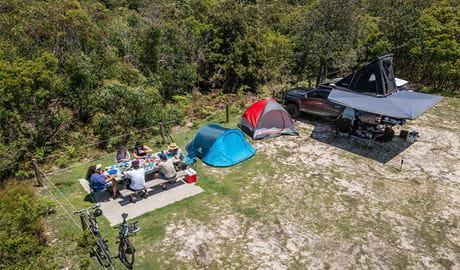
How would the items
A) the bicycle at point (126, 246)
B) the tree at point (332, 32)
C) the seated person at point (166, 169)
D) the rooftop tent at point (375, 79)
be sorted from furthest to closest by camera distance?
the tree at point (332, 32)
the rooftop tent at point (375, 79)
the seated person at point (166, 169)
the bicycle at point (126, 246)

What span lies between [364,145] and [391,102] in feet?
6.29

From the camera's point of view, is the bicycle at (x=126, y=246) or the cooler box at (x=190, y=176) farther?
the cooler box at (x=190, y=176)

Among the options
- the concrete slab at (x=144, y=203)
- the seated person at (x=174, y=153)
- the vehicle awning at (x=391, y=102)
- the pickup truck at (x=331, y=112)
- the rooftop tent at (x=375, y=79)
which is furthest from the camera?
the rooftop tent at (x=375, y=79)

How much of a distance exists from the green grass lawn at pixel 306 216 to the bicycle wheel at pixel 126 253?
0.79 feet

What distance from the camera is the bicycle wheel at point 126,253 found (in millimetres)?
7886

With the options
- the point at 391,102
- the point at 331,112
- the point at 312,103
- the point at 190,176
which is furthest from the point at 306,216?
the point at 312,103

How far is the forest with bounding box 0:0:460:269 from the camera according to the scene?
12.9 metres

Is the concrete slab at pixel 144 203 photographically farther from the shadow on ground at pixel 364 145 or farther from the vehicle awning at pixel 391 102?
the vehicle awning at pixel 391 102

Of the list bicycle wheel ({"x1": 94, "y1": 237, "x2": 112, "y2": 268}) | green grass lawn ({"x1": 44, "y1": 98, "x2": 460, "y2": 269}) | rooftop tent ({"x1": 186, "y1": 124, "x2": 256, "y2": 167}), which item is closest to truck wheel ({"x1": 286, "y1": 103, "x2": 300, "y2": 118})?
green grass lawn ({"x1": 44, "y1": 98, "x2": 460, "y2": 269})

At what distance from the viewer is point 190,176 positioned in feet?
36.4

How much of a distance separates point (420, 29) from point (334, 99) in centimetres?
996

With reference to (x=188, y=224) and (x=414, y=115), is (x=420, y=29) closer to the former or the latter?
(x=414, y=115)

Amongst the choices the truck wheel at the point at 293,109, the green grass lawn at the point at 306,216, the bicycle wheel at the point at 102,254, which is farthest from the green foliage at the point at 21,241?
the truck wheel at the point at 293,109

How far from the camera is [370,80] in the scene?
47.5 feet
